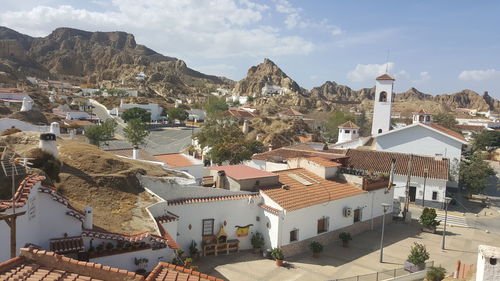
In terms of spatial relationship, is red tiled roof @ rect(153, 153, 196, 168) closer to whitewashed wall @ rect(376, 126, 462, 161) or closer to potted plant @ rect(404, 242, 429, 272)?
potted plant @ rect(404, 242, 429, 272)

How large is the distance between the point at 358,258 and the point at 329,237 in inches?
81.3

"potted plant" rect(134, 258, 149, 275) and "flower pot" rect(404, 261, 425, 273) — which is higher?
"potted plant" rect(134, 258, 149, 275)

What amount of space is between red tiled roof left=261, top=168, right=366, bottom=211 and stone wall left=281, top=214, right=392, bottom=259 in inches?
74.2

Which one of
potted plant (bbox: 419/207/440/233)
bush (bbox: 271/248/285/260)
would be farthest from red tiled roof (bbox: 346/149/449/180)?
bush (bbox: 271/248/285/260)

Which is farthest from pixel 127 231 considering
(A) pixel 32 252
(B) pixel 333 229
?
(B) pixel 333 229

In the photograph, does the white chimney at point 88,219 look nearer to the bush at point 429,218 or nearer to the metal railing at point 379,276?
the metal railing at point 379,276

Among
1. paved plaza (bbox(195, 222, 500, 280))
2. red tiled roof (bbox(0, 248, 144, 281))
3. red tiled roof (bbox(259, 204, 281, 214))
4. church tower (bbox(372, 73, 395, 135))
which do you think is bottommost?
paved plaza (bbox(195, 222, 500, 280))

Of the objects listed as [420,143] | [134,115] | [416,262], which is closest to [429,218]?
[416,262]

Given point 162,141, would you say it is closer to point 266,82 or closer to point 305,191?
point 305,191

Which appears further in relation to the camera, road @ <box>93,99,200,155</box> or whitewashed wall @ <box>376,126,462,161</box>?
road @ <box>93,99,200,155</box>

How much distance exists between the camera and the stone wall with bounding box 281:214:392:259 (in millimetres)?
18172

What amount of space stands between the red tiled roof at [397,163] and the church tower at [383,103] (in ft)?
30.0

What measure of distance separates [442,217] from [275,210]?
1677cm

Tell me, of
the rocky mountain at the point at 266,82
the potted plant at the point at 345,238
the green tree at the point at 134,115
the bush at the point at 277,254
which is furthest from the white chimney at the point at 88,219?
the rocky mountain at the point at 266,82
